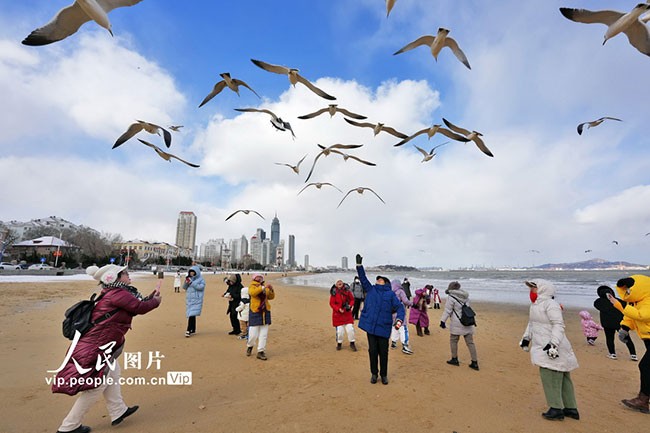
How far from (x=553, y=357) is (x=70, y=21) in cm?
841

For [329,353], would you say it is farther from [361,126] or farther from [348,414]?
[361,126]

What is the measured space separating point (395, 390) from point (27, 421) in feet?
15.2

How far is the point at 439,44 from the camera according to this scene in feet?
21.3

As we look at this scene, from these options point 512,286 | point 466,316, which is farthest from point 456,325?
point 512,286

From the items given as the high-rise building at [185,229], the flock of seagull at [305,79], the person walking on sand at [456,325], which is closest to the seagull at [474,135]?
the flock of seagull at [305,79]

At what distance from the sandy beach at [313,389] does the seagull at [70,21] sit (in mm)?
5148

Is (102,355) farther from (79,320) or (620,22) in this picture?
(620,22)

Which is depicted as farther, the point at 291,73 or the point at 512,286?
the point at 512,286

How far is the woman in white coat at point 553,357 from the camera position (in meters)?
3.77

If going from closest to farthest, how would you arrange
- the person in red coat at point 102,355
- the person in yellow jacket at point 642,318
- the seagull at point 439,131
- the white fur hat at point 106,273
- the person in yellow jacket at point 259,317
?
1. the person in red coat at point 102,355
2. the white fur hat at point 106,273
3. the person in yellow jacket at point 642,318
4. the person in yellow jacket at point 259,317
5. the seagull at point 439,131

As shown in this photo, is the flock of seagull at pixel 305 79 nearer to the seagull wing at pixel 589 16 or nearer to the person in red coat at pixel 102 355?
the seagull wing at pixel 589 16

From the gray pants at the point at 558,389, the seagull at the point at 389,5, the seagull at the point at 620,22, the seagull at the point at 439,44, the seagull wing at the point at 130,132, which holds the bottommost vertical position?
the gray pants at the point at 558,389

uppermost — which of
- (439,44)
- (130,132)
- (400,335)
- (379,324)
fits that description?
(439,44)

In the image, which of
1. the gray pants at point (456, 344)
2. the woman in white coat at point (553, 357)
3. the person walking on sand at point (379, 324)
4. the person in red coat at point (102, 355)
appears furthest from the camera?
the gray pants at point (456, 344)
